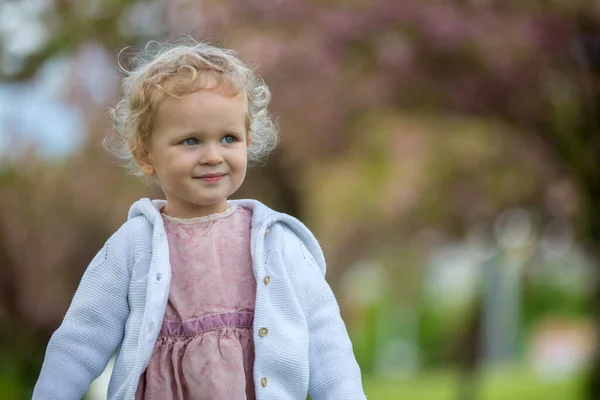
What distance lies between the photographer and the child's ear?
2928 millimetres

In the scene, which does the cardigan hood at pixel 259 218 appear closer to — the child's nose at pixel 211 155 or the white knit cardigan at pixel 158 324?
the white knit cardigan at pixel 158 324

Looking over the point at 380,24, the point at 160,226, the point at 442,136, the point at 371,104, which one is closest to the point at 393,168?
the point at 442,136

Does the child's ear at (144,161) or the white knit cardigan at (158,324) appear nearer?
the white knit cardigan at (158,324)

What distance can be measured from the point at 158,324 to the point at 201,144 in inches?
18.0

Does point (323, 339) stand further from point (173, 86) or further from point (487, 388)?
point (487, 388)

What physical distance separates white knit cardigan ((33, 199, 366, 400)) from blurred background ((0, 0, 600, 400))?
6.55m

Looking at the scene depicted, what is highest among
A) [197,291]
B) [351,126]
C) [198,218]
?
[351,126]

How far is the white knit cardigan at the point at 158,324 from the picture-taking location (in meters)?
2.76

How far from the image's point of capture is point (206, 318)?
279 centimetres

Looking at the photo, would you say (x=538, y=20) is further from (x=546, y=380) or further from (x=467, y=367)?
(x=546, y=380)

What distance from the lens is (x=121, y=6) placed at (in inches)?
386

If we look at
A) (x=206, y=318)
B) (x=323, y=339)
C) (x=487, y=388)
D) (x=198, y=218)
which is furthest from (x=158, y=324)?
(x=487, y=388)

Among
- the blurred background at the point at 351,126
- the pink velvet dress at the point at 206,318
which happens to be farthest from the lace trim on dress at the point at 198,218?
the blurred background at the point at 351,126

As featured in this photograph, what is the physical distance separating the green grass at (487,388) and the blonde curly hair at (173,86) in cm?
1340
